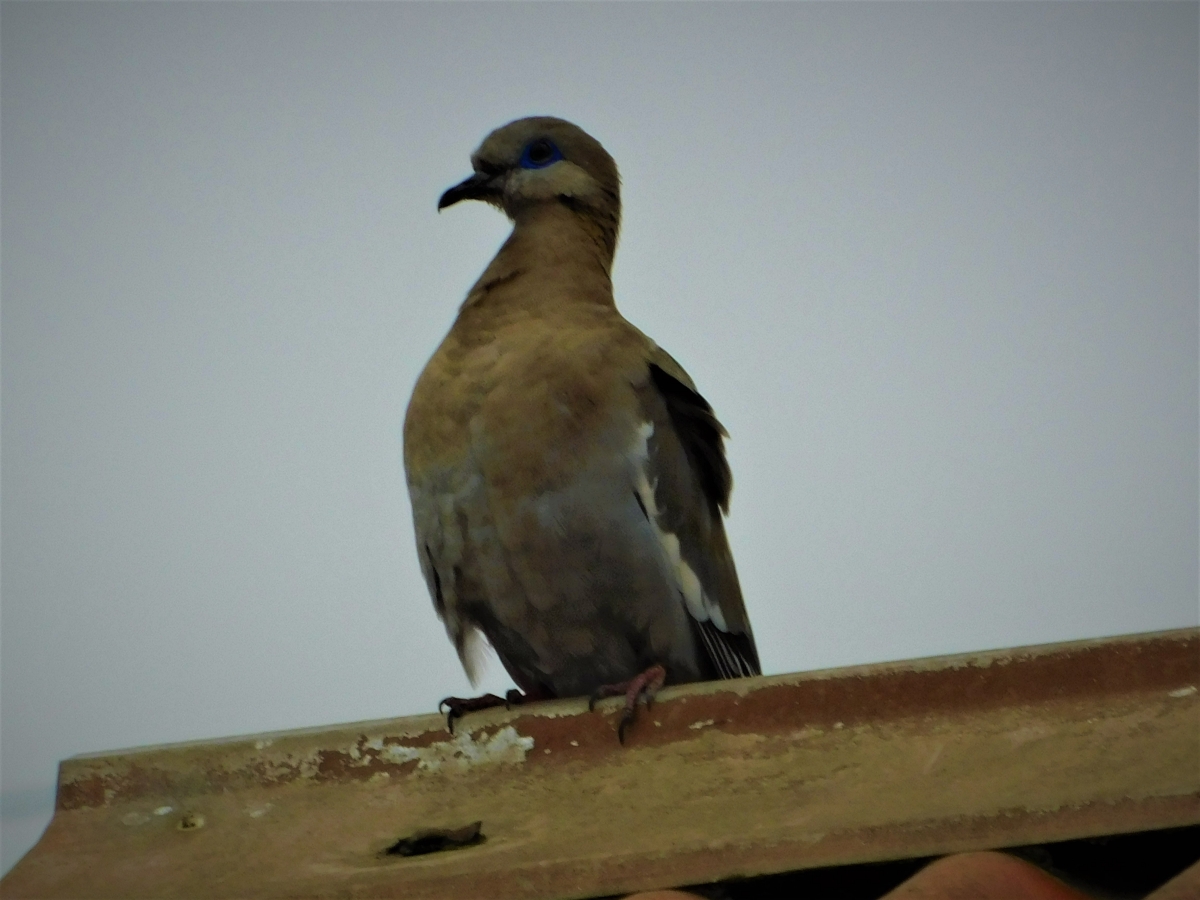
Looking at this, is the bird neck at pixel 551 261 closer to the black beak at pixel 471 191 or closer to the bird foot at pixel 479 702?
the black beak at pixel 471 191

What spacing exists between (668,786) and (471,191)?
2.32m

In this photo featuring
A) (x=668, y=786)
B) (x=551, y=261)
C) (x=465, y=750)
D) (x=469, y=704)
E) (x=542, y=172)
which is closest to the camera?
(x=668, y=786)

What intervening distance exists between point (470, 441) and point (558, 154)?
→ 1.20m

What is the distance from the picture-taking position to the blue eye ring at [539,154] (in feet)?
12.7

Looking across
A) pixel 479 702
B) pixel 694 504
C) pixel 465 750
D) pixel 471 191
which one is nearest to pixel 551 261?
pixel 471 191

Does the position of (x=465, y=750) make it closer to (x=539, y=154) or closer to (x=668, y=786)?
(x=668, y=786)

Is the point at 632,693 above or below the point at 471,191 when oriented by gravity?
below

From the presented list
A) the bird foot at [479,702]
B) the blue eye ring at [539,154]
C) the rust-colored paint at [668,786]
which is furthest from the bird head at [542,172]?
the rust-colored paint at [668,786]

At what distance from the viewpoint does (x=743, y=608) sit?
3.32 m

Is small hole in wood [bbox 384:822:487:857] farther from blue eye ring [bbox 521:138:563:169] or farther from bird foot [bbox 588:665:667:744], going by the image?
Answer: blue eye ring [bbox 521:138:563:169]

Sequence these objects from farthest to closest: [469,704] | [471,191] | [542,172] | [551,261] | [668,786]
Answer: [471,191] < [542,172] < [551,261] < [469,704] < [668,786]

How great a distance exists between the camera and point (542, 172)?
151 inches

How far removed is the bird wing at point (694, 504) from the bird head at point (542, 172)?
0.75 m

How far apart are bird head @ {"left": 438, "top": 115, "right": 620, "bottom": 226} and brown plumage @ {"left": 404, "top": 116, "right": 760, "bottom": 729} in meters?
0.45
